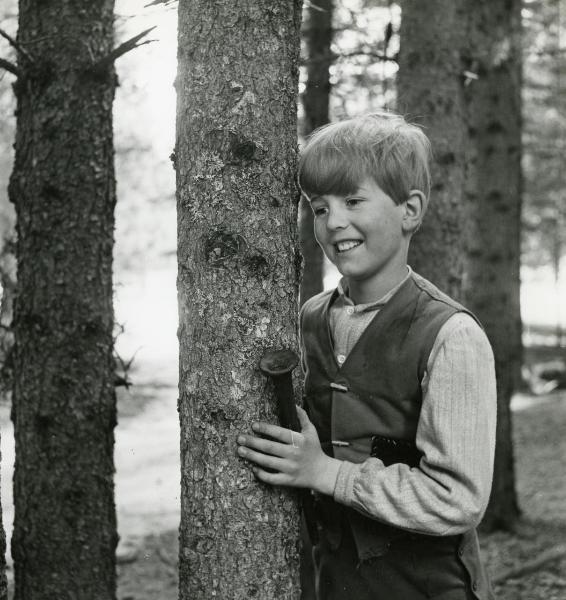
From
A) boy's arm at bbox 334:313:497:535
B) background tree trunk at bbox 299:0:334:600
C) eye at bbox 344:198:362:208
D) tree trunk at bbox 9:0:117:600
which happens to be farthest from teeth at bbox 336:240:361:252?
background tree trunk at bbox 299:0:334:600

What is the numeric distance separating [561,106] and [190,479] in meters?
14.1

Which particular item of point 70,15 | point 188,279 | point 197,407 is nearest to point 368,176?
point 188,279

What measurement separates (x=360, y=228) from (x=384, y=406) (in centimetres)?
54

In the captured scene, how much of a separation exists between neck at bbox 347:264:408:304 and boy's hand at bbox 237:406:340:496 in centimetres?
49

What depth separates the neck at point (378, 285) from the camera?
2344mm

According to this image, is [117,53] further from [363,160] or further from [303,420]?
[303,420]

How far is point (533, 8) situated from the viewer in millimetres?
8609

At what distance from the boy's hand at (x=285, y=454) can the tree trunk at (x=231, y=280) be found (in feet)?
0.13

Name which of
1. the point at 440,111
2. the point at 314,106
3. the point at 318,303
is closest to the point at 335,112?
the point at 314,106

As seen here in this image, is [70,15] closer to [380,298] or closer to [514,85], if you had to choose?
[380,298]

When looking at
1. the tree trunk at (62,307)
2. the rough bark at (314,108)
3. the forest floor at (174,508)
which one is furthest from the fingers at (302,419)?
the rough bark at (314,108)

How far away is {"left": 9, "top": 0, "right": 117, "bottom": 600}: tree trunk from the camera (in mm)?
3666

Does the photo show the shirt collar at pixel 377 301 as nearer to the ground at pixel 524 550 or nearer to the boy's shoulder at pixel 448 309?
the boy's shoulder at pixel 448 309

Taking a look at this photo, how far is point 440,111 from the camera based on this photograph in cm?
455
